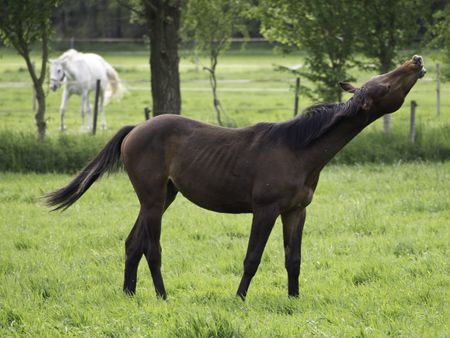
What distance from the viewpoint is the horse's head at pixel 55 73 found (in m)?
20.8

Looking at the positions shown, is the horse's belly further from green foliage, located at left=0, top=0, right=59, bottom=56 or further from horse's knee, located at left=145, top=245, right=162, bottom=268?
green foliage, located at left=0, top=0, right=59, bottom=56

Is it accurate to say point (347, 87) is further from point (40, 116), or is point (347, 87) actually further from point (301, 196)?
point (40, 116)

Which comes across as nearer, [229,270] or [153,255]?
[153,255]

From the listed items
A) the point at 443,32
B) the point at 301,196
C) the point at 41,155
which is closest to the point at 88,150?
the point at 41,155

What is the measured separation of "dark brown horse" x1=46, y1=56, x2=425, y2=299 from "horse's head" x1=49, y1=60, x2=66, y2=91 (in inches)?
564

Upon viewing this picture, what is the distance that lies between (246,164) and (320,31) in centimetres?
1096

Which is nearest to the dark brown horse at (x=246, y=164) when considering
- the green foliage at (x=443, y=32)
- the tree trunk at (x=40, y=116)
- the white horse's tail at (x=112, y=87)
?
the tree trunk at (x=40, y=116)

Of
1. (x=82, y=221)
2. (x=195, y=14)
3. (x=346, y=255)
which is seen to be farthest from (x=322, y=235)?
(x=195, y=14)

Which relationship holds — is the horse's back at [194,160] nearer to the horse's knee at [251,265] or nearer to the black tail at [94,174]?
the black tail at [94,174]

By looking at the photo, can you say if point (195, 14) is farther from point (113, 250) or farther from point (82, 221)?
point (113, 250)

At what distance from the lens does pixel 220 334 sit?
5.34 m

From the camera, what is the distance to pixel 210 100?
28656 millimetres

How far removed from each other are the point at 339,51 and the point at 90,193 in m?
7.07

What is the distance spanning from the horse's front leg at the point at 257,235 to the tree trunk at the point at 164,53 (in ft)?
32.2
